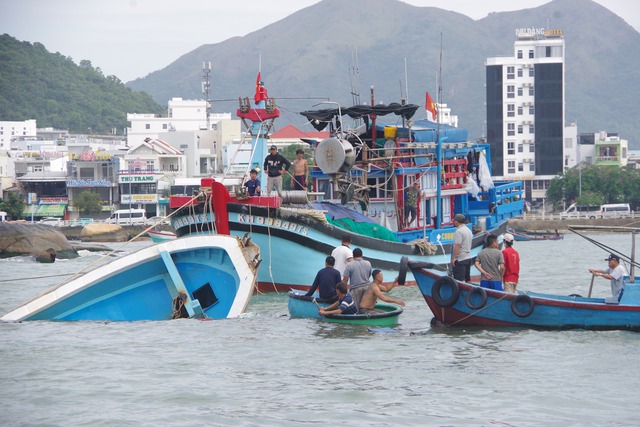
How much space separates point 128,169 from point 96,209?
15.0ft

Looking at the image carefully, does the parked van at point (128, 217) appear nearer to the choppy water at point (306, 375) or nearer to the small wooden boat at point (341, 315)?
the small wooden boat at point (341, 315)

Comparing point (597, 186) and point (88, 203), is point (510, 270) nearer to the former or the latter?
point (88, 203)

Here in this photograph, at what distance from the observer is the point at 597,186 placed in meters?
95.9

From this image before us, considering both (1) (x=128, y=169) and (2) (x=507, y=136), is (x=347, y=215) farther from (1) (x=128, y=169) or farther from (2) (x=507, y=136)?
(2) (x=507, y=136)

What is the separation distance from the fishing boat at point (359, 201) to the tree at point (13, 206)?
58917 millimetres

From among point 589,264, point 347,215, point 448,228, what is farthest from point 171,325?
point 589,264

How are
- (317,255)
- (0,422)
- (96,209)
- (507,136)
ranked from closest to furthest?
(0,422) → (317,255) → (96,209) → (507,136)

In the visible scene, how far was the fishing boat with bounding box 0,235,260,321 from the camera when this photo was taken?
20.1 m

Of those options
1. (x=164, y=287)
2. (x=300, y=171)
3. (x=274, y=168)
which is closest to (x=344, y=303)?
(x=164, y=287)

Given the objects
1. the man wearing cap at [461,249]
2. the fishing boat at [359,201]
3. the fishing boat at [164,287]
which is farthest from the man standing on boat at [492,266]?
the fishing boat at [359,201]

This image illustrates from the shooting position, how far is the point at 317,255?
26.0m

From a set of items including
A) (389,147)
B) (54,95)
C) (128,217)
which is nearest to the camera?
(389,147)

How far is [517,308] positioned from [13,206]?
244ft

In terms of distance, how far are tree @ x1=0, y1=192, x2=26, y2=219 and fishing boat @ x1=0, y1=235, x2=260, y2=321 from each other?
69944mm
